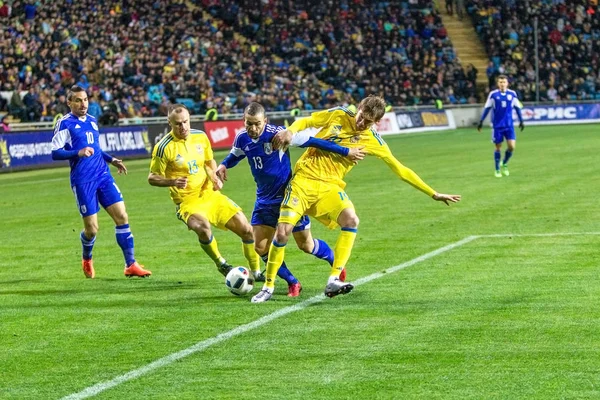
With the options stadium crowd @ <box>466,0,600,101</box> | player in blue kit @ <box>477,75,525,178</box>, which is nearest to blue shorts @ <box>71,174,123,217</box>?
player in blue kit @ <box>477,75,525,178</box>

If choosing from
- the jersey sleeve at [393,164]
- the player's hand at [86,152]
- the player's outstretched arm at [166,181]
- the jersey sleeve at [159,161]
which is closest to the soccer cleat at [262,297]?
the player's outstretched arm at [166,181]

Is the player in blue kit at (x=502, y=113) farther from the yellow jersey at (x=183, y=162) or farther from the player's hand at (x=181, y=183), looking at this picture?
the player's hand at (x=181, y=183)

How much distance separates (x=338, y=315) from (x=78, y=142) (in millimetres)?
4596

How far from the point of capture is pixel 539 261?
12469mm

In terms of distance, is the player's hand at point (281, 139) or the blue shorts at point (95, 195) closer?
the player's hand at point (281, 139)

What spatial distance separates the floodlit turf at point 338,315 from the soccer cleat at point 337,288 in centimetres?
12

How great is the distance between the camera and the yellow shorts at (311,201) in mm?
10344

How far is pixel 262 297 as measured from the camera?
10.3 meters

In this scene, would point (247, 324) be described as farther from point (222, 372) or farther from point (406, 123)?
point (406, 123)

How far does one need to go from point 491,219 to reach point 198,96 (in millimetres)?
27921

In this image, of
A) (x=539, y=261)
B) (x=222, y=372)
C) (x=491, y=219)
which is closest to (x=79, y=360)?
(x=222, y=372)

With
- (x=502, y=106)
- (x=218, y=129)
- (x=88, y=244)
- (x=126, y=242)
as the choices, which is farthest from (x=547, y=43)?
(x=88, y=244)

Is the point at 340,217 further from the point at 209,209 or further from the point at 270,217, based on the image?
the point at 209,209

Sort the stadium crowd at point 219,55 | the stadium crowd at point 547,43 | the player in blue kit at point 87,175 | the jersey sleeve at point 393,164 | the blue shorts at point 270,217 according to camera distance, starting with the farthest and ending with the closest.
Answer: the stadium crowd at point 547,43
the stadium crowd at point 219,55
the player in blue kit at point 87,175
the blue shorts at point 270,217
the jersey sleeve at point 393,164
